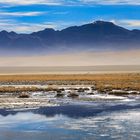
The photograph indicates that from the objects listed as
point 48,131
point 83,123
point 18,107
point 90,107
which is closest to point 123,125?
point 83,123

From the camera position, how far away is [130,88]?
5250 cm

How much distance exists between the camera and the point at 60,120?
27.4m

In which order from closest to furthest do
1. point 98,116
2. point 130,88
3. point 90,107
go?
point 98,116 < point 90,107 < point 130,88

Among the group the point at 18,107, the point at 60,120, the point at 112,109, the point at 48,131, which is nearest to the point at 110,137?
the point at 48,131

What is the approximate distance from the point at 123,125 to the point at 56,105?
1095 centimetres

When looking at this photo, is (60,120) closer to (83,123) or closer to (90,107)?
(83,123)

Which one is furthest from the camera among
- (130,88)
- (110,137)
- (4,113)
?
(130,88)

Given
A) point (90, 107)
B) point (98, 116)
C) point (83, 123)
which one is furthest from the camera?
point (90, 107)

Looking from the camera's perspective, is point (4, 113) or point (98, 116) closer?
point (98, 116)

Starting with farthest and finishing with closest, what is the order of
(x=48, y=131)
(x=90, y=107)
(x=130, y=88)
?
1. (x=130, y=88)
2. (x=90, y=107)
3. (x=48, y=131)

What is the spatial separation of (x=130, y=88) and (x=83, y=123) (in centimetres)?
2710

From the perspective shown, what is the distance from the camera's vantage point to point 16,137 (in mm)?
22375

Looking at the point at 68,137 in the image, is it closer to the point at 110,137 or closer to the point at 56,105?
the point at 110,137

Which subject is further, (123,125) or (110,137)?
(123,125)
